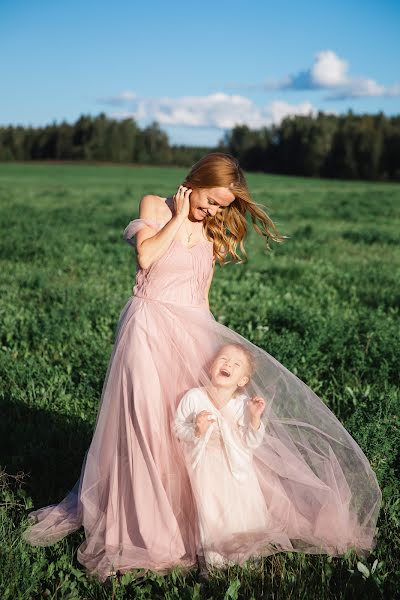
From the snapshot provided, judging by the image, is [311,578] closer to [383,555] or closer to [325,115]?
[383,555]

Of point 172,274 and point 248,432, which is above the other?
point 172,274

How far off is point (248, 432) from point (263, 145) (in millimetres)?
114555

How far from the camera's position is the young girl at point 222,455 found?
3.62m

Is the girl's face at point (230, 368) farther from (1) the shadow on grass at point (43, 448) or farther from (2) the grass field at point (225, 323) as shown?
(1) the shadow on grass at point (43, 448)

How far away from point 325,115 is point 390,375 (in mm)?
121617

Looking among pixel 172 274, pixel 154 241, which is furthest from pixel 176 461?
pixel 154 241

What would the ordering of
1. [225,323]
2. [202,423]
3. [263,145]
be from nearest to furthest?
1. [202,423]
2. [225,323]
3. [263,145]

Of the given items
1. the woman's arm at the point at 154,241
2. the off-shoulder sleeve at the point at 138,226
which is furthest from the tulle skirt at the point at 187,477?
the off-shoulder sleeve at the point at 138,226

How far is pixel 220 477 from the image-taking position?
365 cm

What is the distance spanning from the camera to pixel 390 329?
741 centimetres

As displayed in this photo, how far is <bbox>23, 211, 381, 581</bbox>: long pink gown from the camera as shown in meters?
3.65

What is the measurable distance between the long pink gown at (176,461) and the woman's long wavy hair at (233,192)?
18 centimetres

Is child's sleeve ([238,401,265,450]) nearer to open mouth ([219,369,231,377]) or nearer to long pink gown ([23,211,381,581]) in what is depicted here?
long pink gown ([23,211,381,581])

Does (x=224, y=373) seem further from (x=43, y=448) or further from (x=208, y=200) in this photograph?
(x=43, y=448)
